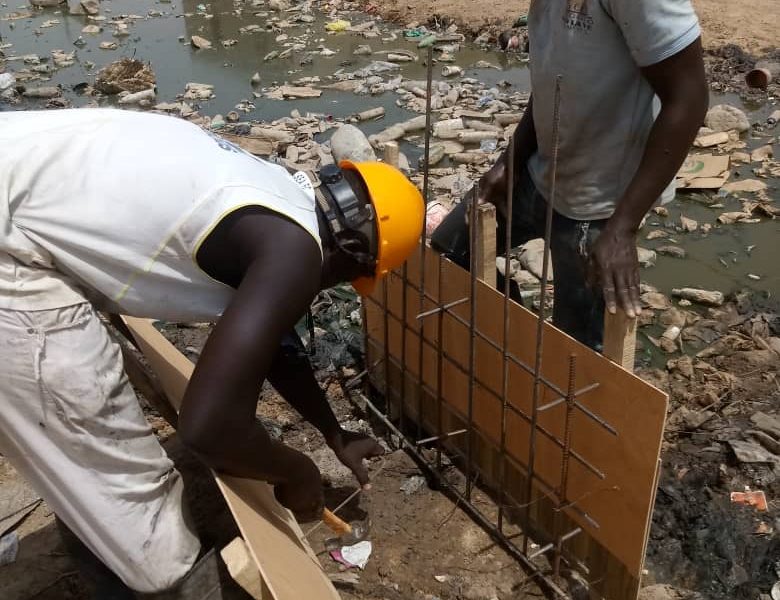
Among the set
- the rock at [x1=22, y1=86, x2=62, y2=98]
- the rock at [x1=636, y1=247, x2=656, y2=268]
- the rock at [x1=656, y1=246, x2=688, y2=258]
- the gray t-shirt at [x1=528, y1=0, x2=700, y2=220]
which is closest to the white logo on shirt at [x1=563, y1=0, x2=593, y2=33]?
the gray t-shirt at [x1=528, y1=0, x2=700, y2=220]

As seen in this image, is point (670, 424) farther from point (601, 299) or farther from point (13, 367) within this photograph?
point (13, 367)

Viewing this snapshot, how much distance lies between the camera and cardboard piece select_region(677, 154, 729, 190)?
6.53 metres

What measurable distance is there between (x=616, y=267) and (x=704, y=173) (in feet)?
16.2

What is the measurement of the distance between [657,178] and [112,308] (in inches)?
66.4

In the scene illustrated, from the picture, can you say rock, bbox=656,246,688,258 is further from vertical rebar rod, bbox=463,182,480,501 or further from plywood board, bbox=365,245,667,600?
vertical rebar rod, bbox=463,182,480,501

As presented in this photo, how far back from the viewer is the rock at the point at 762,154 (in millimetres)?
7141

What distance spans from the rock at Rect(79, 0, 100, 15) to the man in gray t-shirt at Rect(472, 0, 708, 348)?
1527 centimetres

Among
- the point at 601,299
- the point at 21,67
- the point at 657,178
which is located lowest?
the point at 21,67

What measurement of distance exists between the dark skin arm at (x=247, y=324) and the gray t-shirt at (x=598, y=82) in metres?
1.30

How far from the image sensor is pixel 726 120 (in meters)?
Answer: 7.73

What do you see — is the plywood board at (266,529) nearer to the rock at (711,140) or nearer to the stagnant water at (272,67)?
the stagnant water at (272,67)

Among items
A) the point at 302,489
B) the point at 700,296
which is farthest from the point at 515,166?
the point at 700,296

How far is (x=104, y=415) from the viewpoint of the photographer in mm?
1842

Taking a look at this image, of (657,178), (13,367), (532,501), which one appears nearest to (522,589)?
(532,501)
